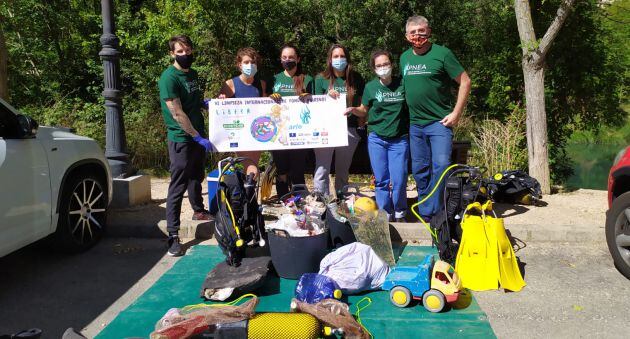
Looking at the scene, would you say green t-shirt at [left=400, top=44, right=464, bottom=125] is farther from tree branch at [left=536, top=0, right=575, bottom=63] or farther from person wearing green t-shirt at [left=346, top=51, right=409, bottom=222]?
tree branch at [left=536, top=0, right=575, bottom=63]

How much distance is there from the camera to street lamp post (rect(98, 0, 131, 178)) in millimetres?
6695

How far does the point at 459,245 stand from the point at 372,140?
1.76 meters

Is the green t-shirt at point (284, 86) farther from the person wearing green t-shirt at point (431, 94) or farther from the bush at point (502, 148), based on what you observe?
the bush at point (502, 148)

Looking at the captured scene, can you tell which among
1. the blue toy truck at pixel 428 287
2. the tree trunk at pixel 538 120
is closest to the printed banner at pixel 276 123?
the blue toy truck at pixel 428 287

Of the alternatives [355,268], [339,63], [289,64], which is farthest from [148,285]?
[339,63]

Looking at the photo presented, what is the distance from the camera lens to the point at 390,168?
5.72m

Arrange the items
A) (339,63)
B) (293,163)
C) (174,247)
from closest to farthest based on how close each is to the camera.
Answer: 1. (174,247)
2. (339,63)
3. (293,163)

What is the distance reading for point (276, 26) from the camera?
1522 cm

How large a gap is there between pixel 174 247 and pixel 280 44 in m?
11.2

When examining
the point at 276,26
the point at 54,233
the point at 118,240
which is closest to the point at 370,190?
the point at 118,240

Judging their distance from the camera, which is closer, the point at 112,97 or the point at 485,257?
the point at 485,257

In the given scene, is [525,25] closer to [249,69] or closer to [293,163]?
[293,163]

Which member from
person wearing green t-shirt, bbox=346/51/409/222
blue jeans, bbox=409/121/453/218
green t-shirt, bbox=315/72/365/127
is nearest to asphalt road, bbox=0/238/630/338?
blue jeans, bbox=409/121/453/218

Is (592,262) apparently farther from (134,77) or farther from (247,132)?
(134,77)
